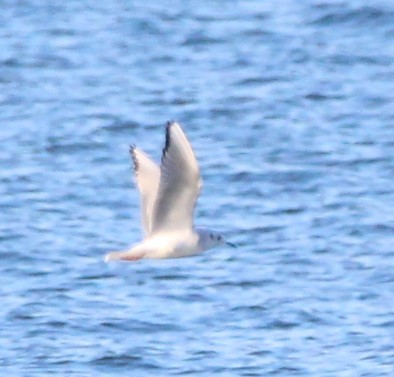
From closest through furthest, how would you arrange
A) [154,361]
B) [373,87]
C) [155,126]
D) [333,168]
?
[154,361] < [333,168] < [155,126] < [373,87]

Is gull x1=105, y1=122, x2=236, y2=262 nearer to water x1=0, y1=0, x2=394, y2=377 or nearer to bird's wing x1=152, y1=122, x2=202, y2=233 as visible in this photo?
bird's wing x1=152, y1=122, x2=202, y2=233

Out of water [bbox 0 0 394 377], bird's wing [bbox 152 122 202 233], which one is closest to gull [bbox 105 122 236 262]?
bird's wing [bbox 152 122 202 233]

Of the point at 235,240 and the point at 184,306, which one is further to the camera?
the point at 235,240

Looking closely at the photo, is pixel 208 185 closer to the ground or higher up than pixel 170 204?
higher up

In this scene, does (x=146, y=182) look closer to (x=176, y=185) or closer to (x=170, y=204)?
(x=170, y=204)

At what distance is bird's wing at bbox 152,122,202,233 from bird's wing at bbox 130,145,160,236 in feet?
0.34

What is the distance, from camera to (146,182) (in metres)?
8.67

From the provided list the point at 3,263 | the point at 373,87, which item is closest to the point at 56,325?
the point at 3,263

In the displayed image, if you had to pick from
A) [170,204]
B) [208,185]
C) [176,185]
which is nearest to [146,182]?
[170,204]

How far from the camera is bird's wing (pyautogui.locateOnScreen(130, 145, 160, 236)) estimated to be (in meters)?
8.62

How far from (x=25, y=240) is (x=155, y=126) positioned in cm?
341

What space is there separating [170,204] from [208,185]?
5755 millimetres

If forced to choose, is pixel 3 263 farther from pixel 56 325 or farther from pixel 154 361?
pixel 154 361

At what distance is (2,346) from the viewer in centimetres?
1076
